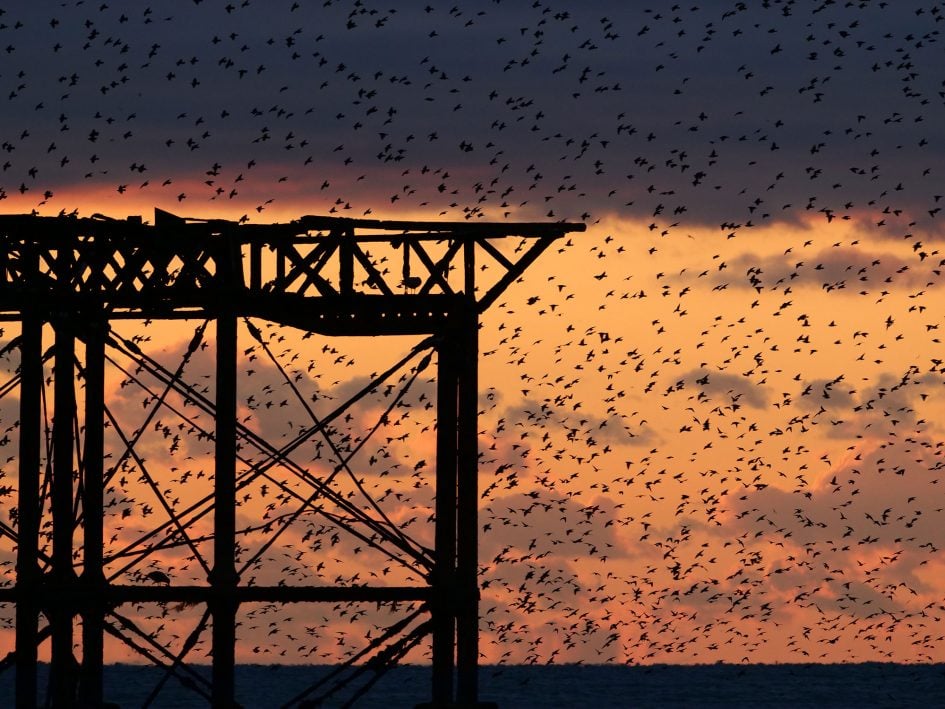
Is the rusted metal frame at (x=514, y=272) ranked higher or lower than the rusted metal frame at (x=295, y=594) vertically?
higher

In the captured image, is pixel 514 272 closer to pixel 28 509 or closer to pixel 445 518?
pixel 445 518

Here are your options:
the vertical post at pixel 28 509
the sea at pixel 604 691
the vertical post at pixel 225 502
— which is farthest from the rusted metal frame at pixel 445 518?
the sea at pixel 604 691

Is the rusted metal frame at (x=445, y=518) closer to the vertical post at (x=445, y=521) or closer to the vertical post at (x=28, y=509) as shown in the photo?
the vertical post at (x=445, y=521)

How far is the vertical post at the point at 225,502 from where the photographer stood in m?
30.1

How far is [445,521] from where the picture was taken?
31844mm

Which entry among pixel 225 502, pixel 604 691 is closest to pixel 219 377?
pixel 225 502

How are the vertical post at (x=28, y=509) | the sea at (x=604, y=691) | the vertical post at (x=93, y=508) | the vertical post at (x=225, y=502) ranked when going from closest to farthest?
the vertical post at (x=225, y=502), the vertical post at (x=28, y=509), the vertical post at (x=93, y=508), the sea at (x=604, y=691)

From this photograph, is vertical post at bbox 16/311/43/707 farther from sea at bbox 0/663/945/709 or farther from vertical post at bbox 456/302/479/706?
sea at bbox 0/663/945/709

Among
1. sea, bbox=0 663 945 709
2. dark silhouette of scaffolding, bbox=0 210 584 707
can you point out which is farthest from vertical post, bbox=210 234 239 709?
sea, bbox=0 663 945 709

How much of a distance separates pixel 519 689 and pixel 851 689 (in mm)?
20448

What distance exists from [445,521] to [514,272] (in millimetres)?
3353

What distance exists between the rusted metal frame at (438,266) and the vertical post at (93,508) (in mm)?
4833

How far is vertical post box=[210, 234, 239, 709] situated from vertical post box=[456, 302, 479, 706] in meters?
3.05

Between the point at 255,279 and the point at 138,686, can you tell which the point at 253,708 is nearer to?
the point at 138,686
